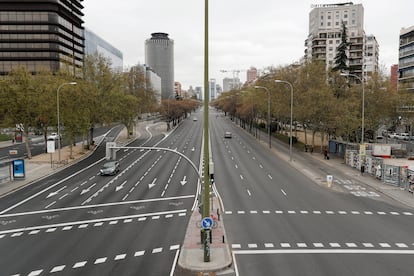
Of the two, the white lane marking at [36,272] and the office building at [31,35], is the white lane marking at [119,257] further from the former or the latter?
the office building at [31,35]

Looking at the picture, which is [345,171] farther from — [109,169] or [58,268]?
[58,268]

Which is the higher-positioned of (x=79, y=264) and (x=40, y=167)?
(x=40, y=167)

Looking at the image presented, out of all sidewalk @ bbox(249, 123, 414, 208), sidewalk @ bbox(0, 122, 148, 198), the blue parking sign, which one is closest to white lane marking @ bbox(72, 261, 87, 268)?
sidewalk @ bbox(0, 122, 148, 198)

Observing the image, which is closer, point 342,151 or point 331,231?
point 331,231

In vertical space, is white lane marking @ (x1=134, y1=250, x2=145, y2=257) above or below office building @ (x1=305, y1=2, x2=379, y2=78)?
below

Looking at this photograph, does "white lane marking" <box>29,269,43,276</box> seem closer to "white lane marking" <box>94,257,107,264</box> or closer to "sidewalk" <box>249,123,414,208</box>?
"white lane marking" <box>94,257,107,264</box>

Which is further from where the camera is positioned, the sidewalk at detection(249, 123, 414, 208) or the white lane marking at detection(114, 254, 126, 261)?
the sidewalk at detection(249, 123, 414, 208)

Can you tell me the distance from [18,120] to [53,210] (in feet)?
92.7

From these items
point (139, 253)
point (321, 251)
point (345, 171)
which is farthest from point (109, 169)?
point (321, 251)

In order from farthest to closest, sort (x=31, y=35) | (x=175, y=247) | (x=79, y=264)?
(x=31, y=35)
(x=175, y=247)
(x=79, y=264)

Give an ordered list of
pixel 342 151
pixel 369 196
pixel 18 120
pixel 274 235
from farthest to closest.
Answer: pixel 342 151 → pixel 18 120 → pixel 369 196 → pixel 274 235

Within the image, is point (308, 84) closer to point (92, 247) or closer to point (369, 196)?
point (369, 196)

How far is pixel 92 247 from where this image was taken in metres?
18.1

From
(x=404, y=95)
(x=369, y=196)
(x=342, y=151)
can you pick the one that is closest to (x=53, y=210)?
(x=369, y=196)
